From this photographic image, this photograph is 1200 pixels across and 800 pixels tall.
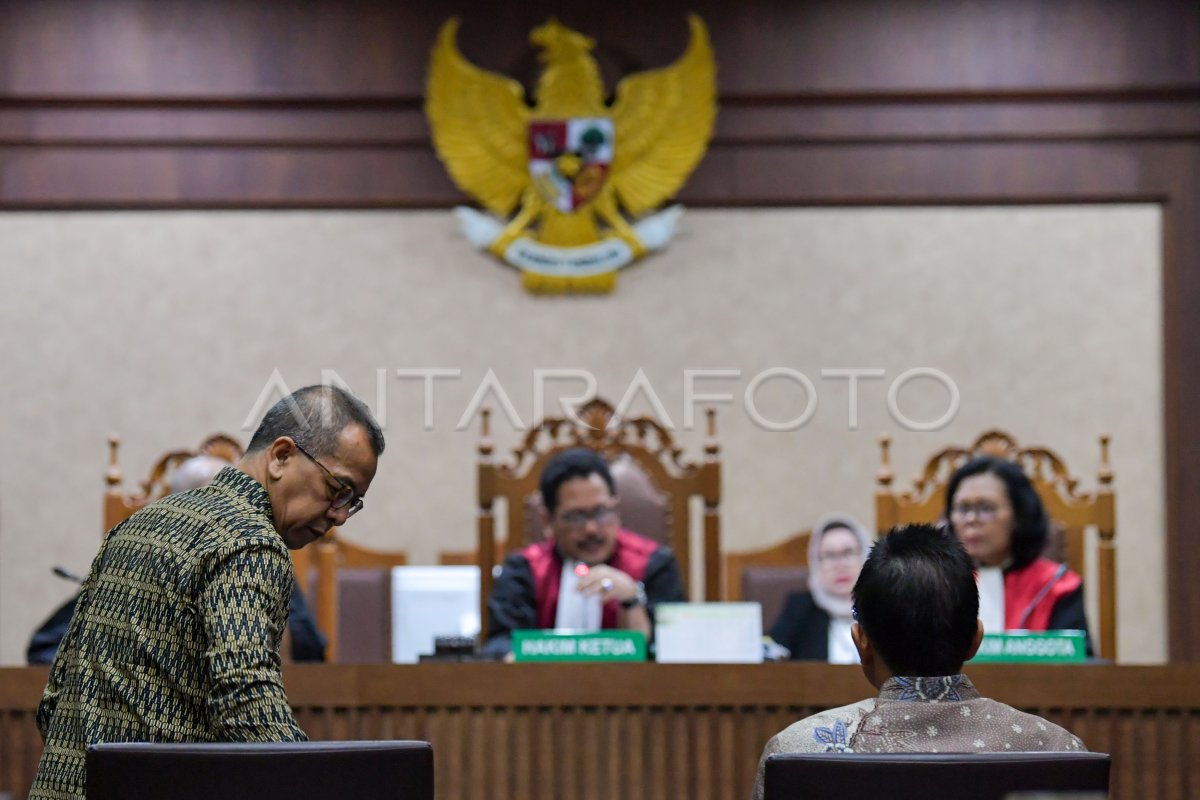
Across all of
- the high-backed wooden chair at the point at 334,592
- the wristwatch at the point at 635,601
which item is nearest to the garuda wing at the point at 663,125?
the high-backed wooden chair at the point at 334,592

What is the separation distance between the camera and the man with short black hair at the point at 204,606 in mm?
1615

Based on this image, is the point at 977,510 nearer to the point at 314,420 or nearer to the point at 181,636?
the point at 314,420

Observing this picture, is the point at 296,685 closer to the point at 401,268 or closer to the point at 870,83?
the point at 401,268

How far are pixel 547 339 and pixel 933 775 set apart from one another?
4610 millimetres

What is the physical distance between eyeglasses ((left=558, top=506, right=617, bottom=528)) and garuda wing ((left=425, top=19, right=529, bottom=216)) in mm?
2282

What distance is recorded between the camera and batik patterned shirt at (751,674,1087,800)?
1636 mm

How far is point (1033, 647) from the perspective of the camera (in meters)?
3.31

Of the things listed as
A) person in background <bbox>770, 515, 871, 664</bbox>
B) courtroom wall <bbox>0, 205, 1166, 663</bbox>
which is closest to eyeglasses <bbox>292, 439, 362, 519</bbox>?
person in background <bbox>770, 515, 871, 664</bbox>

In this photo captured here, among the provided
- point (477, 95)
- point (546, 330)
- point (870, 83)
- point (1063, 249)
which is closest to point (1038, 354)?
point (1063, 249)

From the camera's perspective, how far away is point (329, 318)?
234 inches

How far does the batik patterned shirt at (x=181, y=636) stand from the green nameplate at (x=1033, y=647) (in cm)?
206

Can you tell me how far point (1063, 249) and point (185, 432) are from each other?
3657 millimetres

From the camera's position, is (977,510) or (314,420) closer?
(314,420)

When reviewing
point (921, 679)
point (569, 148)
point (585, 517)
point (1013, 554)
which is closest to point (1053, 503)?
point (1013, 554)
